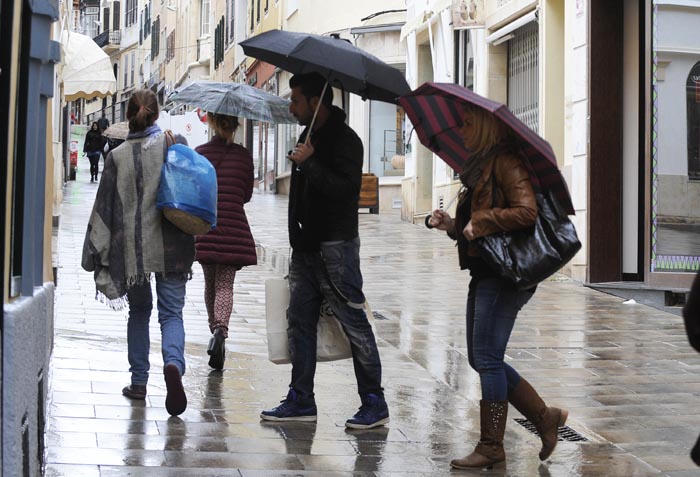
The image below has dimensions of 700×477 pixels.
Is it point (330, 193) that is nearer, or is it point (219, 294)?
point (330, 193)

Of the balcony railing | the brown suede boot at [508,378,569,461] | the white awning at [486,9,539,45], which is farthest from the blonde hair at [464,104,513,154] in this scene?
the balcony railing

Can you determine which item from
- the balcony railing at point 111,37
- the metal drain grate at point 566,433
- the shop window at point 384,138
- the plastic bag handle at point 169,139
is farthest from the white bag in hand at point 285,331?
the balcony railing at point 111,37

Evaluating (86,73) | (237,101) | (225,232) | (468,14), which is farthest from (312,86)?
(86,73)

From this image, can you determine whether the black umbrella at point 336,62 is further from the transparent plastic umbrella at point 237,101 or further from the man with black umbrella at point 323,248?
the transparent plastic umbrella at point 237,101

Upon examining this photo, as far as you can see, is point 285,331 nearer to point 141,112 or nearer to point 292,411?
point 292,411

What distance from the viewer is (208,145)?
836 centimetres

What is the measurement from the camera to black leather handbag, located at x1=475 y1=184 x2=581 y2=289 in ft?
18.4

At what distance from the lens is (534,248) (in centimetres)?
563

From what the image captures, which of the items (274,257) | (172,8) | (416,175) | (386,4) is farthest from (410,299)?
(172,8)

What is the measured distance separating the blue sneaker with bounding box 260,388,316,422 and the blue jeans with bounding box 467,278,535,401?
1247 millimetres

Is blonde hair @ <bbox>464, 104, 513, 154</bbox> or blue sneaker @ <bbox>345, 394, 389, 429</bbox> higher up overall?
blonde hair @ <bbox>464, 104, 513, 154</bbox>

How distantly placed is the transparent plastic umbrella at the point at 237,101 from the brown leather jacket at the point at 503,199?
2.47m

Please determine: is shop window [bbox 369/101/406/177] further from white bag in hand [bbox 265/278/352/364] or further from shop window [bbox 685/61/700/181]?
white bag in hand [bbox 265/278/352/364]

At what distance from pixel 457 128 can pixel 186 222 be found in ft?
5.34
